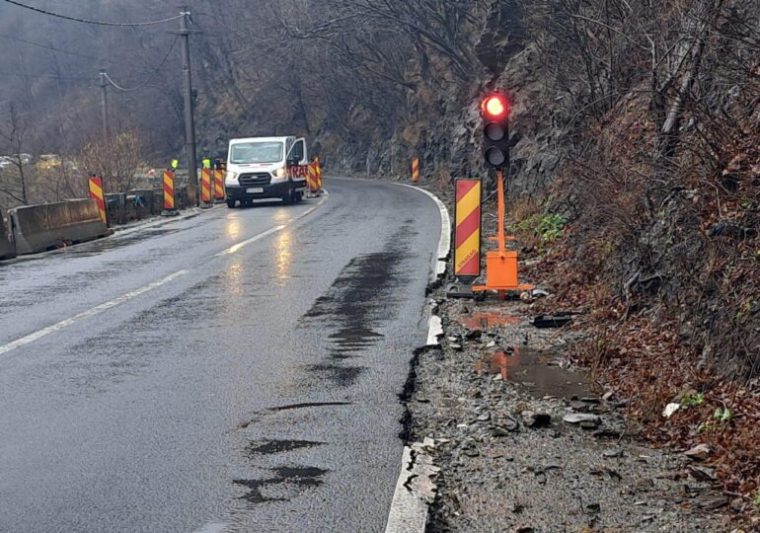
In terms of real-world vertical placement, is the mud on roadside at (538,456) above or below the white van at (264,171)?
below

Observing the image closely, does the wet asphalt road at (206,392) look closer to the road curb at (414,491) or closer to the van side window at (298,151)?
the road curb at (414,491)

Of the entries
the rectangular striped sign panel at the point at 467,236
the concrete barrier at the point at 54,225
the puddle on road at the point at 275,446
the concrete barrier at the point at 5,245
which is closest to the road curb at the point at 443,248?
the rectangular striped sign panel at the point at 467,236

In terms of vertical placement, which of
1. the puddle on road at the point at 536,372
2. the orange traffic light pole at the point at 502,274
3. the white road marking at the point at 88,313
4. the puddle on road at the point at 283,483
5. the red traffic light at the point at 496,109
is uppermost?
the red traffic light at the point at 496,109

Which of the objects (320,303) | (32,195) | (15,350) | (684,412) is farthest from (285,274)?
(32,195)

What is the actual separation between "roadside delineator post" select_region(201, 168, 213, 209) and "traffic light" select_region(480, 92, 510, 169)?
23917mm

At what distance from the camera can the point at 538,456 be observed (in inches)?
224

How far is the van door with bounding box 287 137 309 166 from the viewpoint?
33.3 meters

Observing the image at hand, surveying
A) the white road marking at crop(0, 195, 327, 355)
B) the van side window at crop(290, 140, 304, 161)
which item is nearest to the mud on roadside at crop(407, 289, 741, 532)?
the white road marking at crop(0, 195, 327, 355)

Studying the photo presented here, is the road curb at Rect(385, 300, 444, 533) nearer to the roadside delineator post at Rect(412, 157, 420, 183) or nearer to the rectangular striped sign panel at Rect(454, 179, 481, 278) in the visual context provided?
the rectangular striped sign panel at Rect(454, 179, 481, 278)

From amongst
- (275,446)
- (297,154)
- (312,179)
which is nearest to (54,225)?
(275,446)

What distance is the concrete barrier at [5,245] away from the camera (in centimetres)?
1781

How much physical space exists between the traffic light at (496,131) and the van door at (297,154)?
71.2ft

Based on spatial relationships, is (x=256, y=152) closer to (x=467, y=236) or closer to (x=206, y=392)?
(x=467, y=236)

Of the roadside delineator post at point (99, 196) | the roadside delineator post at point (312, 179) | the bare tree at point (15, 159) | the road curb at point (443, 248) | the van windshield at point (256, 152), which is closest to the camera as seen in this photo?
the road curb at point (443, 248)
